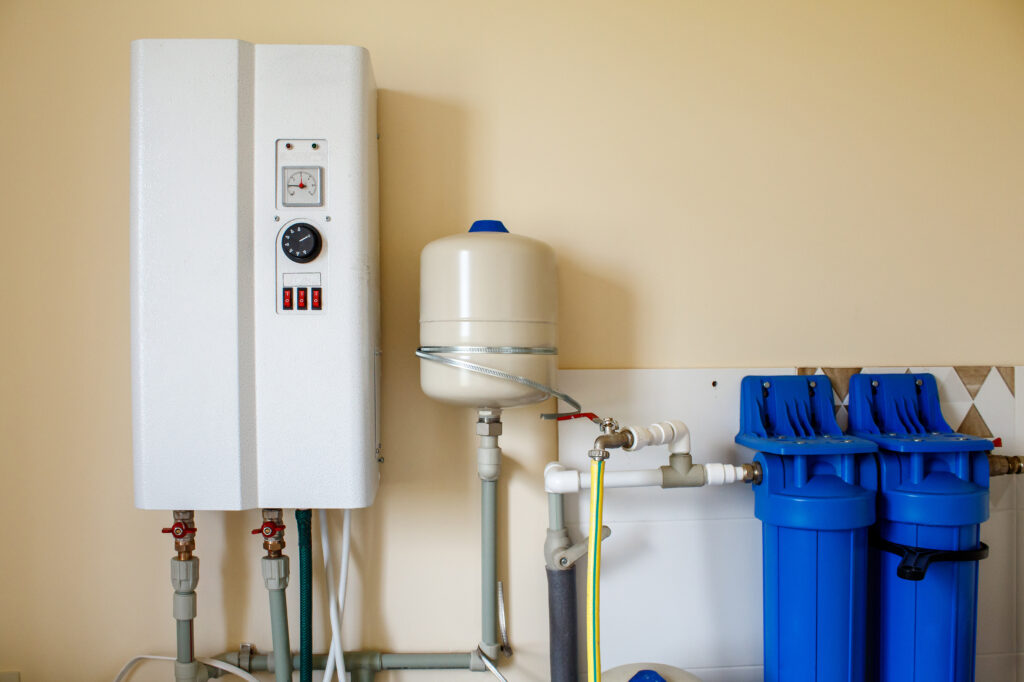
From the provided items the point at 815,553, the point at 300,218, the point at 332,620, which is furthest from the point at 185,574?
the point at 815,553

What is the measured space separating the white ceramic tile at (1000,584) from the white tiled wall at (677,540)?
0.43 meters

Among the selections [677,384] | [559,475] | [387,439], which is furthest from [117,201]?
[677,384]

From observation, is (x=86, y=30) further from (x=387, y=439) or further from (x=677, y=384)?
(x=677, y=384)

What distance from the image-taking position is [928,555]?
32.3 inches

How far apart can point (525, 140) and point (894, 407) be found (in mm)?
820

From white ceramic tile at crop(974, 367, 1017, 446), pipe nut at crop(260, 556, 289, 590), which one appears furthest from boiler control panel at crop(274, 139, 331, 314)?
white ceramic tile at crop(974, 367, 1017, 446)

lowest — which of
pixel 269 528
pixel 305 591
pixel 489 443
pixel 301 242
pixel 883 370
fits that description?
pixel 305 591

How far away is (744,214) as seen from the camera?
104cm

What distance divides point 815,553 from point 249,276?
3.02 ft

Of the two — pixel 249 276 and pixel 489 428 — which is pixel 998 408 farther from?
pixel 249 276

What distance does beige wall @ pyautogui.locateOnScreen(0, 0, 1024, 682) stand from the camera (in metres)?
0.98

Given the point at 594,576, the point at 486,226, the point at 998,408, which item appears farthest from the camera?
the point at 998,408

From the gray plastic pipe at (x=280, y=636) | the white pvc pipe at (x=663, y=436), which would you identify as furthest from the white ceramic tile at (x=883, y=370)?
the gray plastic pipe at (x=280, y=636)

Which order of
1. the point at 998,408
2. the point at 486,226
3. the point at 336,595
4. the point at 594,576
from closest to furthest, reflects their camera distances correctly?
the point at 594,576
the point at 486,226
the point at 336,595
the point at 998,408
